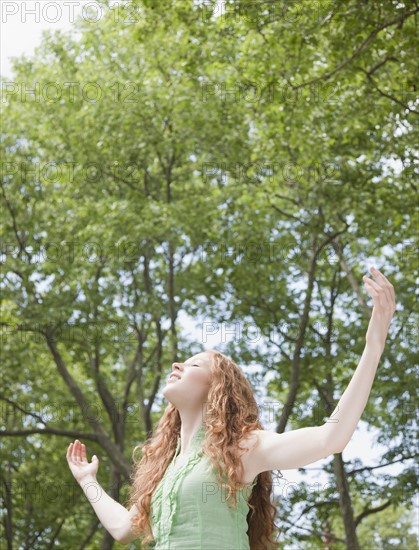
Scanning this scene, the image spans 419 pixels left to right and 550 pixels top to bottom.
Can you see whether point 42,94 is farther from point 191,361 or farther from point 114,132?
point 191,361

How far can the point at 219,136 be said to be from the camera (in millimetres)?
16125

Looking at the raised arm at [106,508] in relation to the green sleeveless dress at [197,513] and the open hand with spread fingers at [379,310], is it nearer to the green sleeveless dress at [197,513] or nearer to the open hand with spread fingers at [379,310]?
the green sleeveless dress at [197,513]

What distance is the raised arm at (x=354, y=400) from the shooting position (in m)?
3.08

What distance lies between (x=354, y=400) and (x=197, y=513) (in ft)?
2.46

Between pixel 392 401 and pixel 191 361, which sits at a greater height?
pixel 392 401

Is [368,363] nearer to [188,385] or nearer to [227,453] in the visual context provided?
[227,453]

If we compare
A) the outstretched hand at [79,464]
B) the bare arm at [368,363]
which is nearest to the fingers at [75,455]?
the outstretched hand at [79,464]

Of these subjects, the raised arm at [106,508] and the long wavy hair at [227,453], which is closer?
the long wavy hair at [227,453]

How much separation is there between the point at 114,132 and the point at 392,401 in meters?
6.73

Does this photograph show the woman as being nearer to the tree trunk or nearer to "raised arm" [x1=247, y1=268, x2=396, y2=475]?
"raised arm" [x1=247, y1=268, x2=396, y2=475]

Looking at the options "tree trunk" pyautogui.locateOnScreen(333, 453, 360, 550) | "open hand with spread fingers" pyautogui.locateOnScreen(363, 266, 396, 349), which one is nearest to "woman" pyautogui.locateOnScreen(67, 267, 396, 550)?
"open hand with spread fingers" pyautogui.locateOnScreen(363, 266, 396, 349)

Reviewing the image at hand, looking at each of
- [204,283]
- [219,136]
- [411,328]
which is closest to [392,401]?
[411,328]

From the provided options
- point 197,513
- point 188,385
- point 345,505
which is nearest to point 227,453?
point 197,513

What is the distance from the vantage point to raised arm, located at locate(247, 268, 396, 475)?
3.08 m
